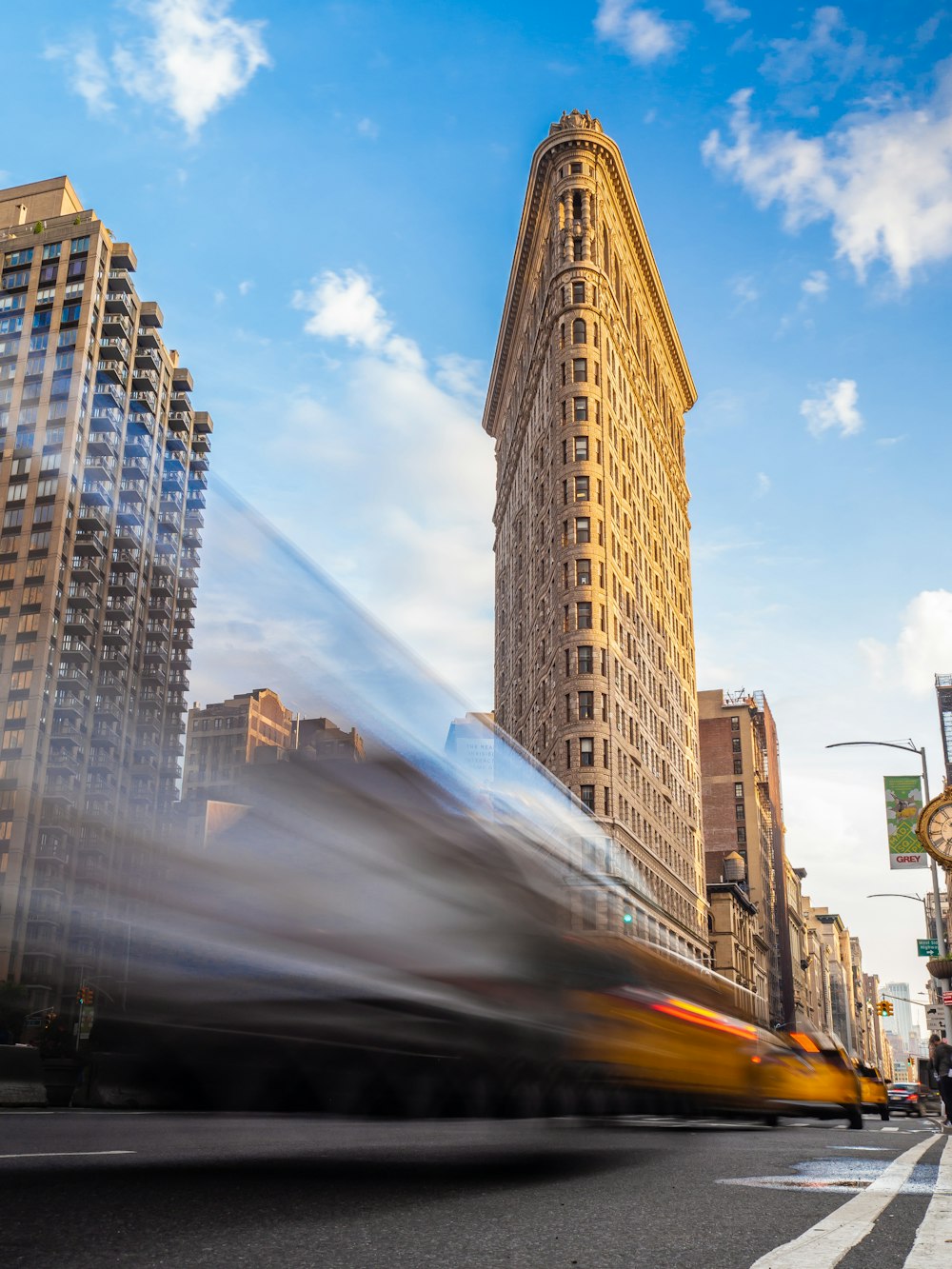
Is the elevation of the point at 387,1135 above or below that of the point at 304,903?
below

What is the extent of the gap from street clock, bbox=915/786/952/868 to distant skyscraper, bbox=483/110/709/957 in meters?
25.1

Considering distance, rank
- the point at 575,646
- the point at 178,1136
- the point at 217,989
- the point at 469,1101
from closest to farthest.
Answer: the point at 217,989
the point at 469,1101
the point at 178,1136
the point at 575,646

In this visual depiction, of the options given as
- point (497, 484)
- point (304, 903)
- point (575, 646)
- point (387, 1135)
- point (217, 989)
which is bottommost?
point (387, 1135)

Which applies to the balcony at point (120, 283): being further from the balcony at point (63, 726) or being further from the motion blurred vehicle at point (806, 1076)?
the motion blurred vehicle at point (806, 1076)

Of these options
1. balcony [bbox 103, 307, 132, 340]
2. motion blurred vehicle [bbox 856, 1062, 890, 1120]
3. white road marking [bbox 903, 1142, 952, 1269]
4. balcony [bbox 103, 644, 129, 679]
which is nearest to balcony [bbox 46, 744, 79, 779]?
white road marking [bbox 903, 1142, 952, 1269]

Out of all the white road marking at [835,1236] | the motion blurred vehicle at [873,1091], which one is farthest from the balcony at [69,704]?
the white road marking at [835,1236]

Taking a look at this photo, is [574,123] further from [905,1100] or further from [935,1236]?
[935,1236]

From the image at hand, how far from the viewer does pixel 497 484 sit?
323ft

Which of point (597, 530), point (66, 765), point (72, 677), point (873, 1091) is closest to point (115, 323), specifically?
point (72, 677)

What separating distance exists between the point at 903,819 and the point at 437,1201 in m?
29.2

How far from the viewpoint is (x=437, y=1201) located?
5.63 metres

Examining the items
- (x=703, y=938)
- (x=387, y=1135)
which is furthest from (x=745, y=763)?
(x=387, y=1135)

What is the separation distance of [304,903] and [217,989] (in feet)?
1.89

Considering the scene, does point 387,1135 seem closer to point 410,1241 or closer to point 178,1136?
point 178,1136
